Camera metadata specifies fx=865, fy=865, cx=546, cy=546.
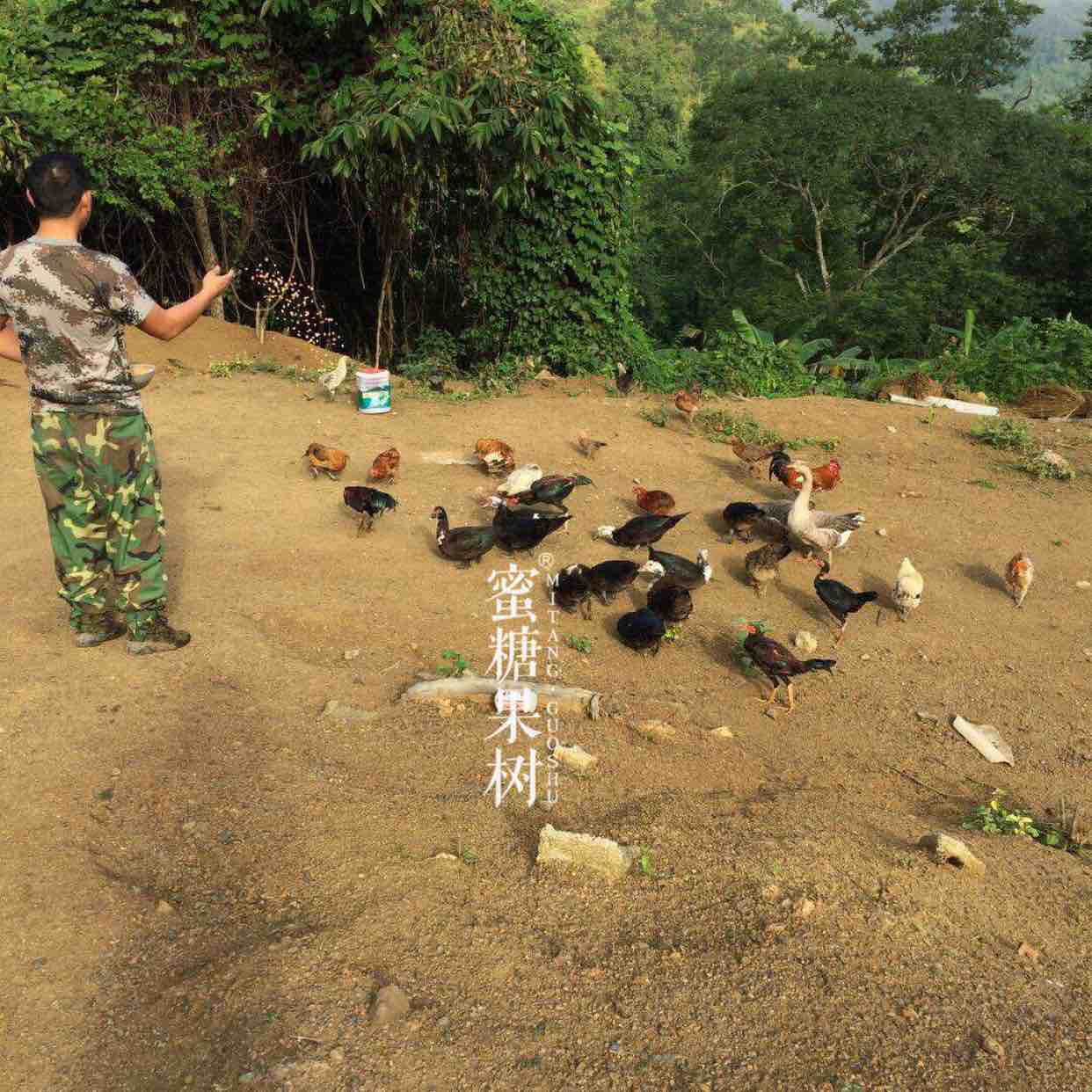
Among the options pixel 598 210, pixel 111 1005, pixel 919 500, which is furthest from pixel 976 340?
pixel 111 1005

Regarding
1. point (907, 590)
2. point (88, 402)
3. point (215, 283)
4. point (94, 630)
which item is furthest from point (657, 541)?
point (88, 402)

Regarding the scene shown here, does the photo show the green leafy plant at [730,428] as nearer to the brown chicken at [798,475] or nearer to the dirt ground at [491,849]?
the brown chicken at [798,475]

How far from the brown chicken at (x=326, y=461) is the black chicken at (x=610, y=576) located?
3.06m

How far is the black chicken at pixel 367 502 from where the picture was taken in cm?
682

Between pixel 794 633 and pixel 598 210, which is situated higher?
pixel 598 210

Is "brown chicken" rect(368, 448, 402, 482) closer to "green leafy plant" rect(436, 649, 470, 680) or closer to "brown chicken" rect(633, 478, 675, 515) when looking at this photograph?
"brown chicken" rect(633, 478, 675, 515)

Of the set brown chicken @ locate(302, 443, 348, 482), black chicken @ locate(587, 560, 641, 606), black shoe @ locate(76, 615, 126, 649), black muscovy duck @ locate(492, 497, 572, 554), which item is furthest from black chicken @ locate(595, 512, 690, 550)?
black shoe @ locate(76, 615, 126, 649)

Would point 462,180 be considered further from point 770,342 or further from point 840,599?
point 840,599

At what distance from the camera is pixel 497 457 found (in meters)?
8.25

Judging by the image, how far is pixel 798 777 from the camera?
451 centimetres

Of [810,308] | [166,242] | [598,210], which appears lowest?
[810,308]

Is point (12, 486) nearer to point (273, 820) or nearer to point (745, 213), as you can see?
point (273, 820)

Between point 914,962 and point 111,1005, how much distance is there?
8.87 feet

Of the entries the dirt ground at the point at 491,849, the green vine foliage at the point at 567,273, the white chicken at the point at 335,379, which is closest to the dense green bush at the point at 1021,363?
the green vine foliage at the point at 567,273
